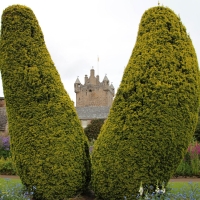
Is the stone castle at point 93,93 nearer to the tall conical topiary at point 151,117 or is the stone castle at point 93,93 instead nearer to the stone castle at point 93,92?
the stone castle at point 93,92

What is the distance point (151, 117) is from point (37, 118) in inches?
82.6

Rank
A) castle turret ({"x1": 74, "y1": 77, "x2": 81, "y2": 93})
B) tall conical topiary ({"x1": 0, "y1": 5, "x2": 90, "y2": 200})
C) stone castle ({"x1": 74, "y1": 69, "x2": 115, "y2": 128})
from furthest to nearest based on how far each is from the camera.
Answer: castle turret ({"x1": 74, "y1": 77, "x2": 81, "y2": 93}) < stone castle ({"x1": 74, "y1": 69, "x2": 115, "y2": 128}) < tall conical topiary ({"x1": 0, "y1": 5, "x2": 90, "y2": 200})

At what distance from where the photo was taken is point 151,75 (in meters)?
5.74

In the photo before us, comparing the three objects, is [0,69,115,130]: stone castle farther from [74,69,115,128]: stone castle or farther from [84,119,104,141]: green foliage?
[84,119,104,141]: green foliage

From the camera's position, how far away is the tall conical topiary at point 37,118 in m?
5.98

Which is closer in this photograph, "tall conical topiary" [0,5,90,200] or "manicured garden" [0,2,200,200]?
"manicured garden" [0,2,200,200]

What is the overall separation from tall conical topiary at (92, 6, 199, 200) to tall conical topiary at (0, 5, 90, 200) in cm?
55

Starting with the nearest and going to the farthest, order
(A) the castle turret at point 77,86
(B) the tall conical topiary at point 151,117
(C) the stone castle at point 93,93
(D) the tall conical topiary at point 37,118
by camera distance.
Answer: (B) the tall conical topiary at point 151,117 → (D) the tall conical topiary at point 37,118 → (C) the stone castle at point 93,93 → (A) the castle turret at point 77,86

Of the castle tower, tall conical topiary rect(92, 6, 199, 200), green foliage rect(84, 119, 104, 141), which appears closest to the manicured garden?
tall conical topiary rect(92, 6, 199, 200)

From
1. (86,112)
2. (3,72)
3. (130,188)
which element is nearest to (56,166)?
(130,188)

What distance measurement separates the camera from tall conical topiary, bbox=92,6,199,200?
567cm

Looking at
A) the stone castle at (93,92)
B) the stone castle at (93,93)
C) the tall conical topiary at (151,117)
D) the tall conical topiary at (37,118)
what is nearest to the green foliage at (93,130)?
the tall conical topiary at (37,118)

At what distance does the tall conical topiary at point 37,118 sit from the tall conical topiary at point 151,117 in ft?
1.80

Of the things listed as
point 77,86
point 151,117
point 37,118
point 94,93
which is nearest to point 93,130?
point 37,118
